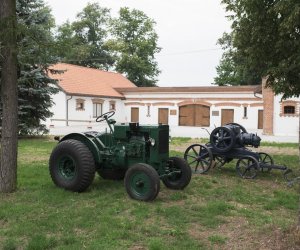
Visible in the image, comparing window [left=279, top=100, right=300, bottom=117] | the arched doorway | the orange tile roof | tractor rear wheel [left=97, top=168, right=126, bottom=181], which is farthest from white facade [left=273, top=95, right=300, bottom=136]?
tractor rear wheel [left=97, top=168, right=126, bottom=181]

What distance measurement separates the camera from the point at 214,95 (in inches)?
1356

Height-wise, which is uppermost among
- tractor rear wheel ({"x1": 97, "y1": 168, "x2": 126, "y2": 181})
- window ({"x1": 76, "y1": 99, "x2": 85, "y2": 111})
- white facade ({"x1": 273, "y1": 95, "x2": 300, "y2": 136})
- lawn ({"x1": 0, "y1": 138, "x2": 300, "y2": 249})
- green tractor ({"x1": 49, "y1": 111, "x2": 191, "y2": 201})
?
window ({"x1": 76, "y1": 99, "x2": 85, "y2": 111})

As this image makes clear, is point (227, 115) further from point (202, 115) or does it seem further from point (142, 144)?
point (142, 144)

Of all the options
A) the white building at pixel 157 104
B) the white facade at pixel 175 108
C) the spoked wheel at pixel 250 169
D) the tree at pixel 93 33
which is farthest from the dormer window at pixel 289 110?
the tree at pixel 93 33

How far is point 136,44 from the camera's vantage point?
5162 centimetres

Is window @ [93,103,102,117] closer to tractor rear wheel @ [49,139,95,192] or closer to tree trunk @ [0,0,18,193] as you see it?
tractor rear wheel @ [49,139,95,192]

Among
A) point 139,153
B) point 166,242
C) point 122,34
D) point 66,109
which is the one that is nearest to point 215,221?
point 166,242

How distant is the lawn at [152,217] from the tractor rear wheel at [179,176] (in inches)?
7.5

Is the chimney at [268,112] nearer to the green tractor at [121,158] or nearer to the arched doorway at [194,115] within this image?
the arched doorway at [194,115]

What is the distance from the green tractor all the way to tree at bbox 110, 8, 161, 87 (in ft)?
139

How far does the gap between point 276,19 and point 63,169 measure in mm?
7198

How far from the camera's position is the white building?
32188 millimetres

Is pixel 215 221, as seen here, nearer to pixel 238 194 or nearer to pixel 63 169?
pixel 238 194

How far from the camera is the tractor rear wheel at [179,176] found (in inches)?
326
